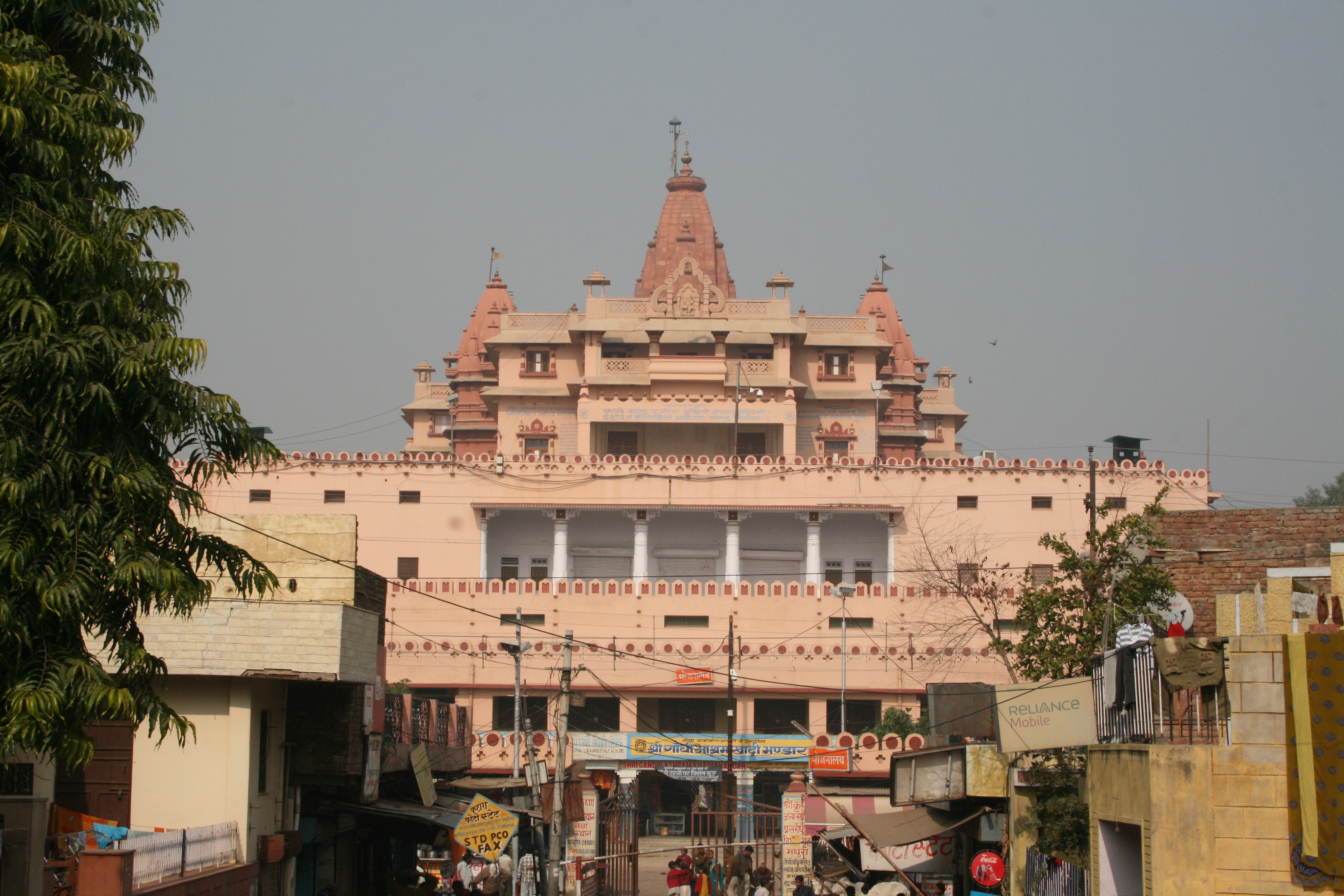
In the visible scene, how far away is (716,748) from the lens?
130 ft

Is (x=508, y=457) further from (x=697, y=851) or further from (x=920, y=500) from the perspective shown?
(x=697, y=851)

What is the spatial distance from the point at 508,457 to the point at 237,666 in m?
30.1

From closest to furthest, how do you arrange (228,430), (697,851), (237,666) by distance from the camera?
(228,430)
(237,666)
(697,851)

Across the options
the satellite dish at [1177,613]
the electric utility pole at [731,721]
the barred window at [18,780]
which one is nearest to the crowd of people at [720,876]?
the electric utility pole at [731,721]

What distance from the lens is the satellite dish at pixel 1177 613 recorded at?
2033cm

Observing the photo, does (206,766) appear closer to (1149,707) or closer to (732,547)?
(1149,707)

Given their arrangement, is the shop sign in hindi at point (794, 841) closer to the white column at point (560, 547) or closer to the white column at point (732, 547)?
the white column at point (732, 547)

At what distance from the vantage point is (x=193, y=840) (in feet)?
60.8

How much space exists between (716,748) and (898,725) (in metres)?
5.15

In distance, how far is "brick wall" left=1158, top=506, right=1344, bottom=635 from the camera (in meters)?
22.1

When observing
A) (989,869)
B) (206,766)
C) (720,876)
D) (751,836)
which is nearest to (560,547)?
(751,836)

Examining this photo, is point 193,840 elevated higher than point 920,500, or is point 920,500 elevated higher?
point 920,500

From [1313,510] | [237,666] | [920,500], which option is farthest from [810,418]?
[237,666]

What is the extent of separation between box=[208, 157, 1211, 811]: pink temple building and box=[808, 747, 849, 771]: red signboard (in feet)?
1.03
